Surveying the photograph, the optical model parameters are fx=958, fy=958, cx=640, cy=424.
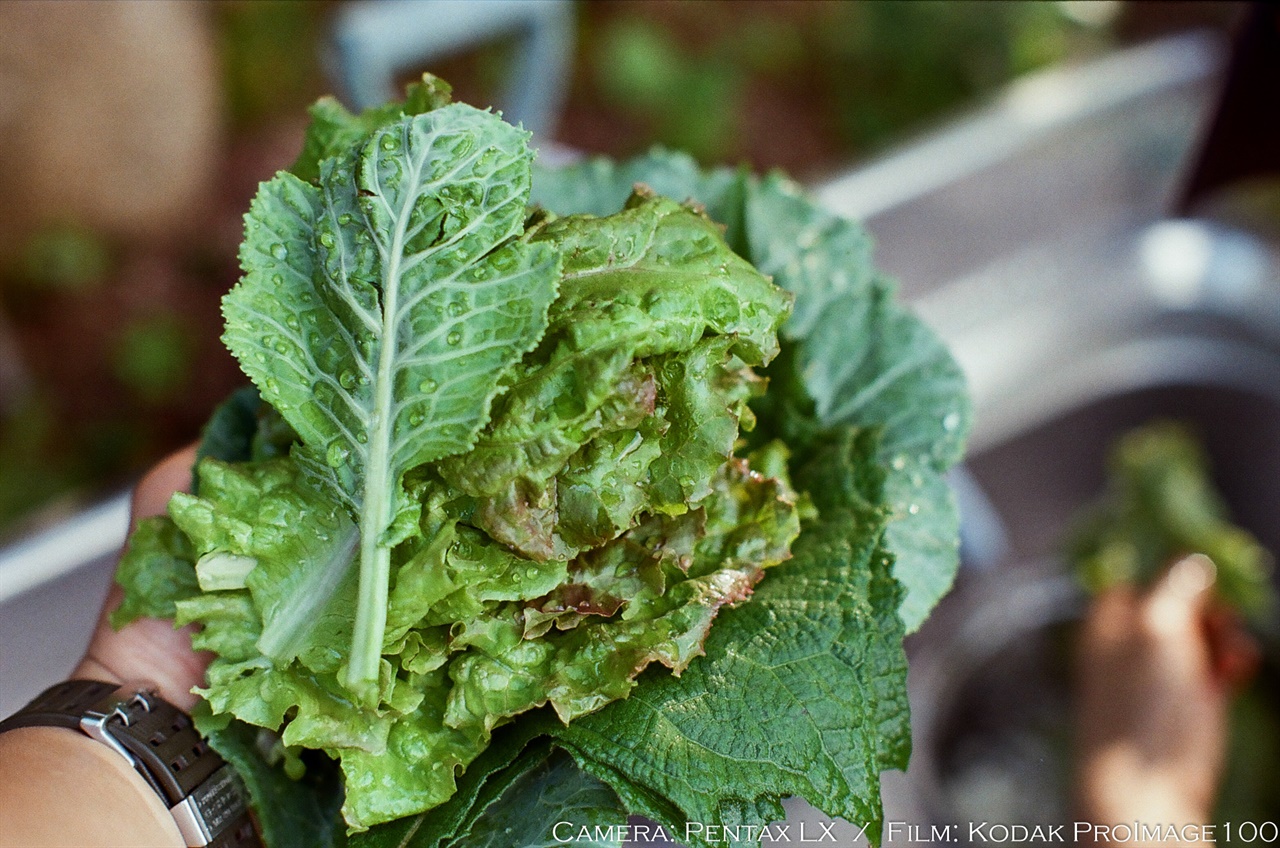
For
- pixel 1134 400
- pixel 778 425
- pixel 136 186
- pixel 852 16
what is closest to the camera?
pixel 778 425

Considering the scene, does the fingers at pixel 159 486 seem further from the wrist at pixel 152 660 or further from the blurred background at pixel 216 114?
the blurred background at pixel 216 114

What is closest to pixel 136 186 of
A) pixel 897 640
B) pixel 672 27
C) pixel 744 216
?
pixel 672 27

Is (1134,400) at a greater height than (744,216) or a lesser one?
lesser

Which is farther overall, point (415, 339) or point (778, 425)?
point (778, 425)

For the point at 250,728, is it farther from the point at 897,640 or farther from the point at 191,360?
the point at 191,360

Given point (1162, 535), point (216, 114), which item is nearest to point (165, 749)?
point (1162, 535)

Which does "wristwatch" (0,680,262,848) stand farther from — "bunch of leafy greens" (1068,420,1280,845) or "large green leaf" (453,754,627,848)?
"bunch of leafy greens" (1068,420,1280,845)

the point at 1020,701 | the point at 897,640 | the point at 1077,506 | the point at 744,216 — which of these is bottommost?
the point at 1020,701

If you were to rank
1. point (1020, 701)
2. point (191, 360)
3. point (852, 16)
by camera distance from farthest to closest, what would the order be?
point (852, 16)
point (191, 360)
point (1020, 701)
